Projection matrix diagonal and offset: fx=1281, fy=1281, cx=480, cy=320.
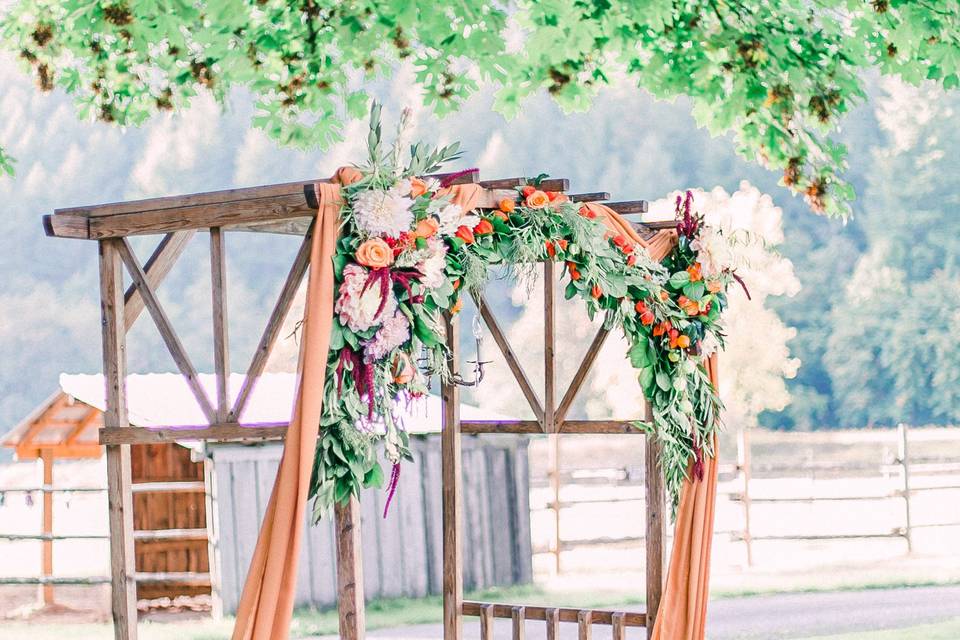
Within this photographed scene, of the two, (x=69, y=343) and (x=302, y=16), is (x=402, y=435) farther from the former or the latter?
(x=69, y=343)

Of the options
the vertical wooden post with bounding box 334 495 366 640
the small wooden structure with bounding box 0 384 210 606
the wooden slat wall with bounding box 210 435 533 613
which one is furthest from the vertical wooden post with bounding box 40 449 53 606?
the vertical wooden post with bounding box 334 495 366 640

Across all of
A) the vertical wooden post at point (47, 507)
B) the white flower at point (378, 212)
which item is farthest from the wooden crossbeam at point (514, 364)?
the vertical wooden post at point (47, 507)

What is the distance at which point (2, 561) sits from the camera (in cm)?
2052

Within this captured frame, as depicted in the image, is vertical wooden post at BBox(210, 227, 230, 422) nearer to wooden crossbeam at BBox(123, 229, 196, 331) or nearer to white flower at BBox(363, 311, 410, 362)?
wooden crossbeam at BBox(123, 229, 196, 331)

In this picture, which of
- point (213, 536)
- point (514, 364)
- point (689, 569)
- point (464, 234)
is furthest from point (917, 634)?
point (464, 234)

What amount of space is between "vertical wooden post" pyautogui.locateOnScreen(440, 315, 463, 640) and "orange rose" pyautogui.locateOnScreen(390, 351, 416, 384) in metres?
0.91

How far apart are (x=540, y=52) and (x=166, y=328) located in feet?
8.83

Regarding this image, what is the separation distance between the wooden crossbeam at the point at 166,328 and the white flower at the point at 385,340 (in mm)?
1082

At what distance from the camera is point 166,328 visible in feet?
18.3

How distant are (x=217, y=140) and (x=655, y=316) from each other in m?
34.6

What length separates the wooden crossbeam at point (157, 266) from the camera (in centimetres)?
582

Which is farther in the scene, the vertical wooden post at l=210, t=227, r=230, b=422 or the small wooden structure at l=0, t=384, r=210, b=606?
the small wooden structure at l=0, t=384, r=210, b=606

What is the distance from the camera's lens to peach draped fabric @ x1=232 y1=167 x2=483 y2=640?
445 cm

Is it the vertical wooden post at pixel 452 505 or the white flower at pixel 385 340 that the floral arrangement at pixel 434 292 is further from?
the vertical wooden post at pixel 452 505
